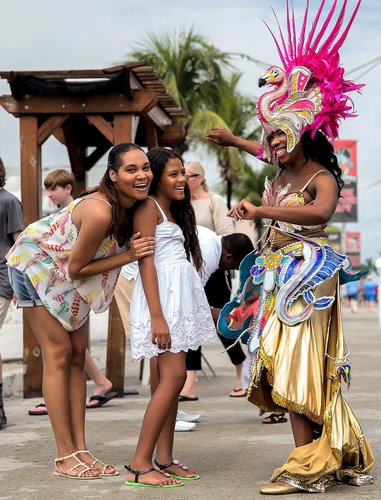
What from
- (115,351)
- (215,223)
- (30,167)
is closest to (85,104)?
(30,167)

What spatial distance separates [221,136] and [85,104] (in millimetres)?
3622

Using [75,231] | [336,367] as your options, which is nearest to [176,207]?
[75,231]

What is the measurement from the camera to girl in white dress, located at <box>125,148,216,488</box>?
5.46 m

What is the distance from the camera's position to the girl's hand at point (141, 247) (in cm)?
544

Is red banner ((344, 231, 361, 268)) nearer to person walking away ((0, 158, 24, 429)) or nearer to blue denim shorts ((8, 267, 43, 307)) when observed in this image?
person walking away ((0, 158, 24, 429))

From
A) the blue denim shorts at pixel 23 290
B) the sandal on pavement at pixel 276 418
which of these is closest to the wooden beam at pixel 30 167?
the sandal on pavement at pixel 276 418

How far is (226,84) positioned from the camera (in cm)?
3116

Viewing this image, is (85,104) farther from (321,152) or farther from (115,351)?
(321,152)

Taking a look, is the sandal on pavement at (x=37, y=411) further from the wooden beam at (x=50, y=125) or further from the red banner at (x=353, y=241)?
the red banner at (x=353, y=241)

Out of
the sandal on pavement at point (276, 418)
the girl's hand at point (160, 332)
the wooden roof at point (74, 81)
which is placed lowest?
the sandal on pavement at point (276, 418)

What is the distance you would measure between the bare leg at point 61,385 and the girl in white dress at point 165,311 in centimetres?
43

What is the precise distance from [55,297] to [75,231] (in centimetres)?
40

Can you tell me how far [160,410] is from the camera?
5434 mm

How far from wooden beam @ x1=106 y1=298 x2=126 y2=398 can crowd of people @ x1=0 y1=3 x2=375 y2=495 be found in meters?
3.59
